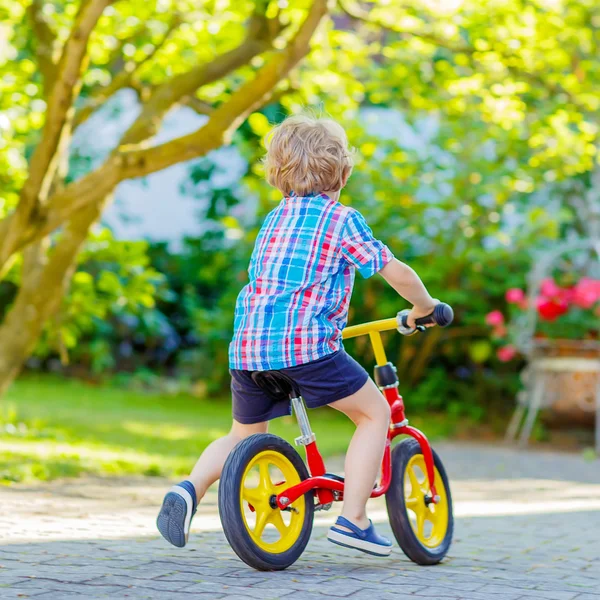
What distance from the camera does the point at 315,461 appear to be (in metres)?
3.73

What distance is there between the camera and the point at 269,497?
3.58 metres

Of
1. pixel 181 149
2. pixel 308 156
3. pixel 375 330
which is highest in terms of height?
pixel 181 149

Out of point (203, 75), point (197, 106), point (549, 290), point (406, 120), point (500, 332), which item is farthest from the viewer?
point (406, 120)

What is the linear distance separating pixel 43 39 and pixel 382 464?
16.8ft

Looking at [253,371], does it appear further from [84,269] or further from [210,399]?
[84,269]

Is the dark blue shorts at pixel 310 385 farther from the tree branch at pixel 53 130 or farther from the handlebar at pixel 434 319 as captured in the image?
the tree branch at pixel 53 130

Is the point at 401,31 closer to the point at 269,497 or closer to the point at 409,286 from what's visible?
the point at 409,286

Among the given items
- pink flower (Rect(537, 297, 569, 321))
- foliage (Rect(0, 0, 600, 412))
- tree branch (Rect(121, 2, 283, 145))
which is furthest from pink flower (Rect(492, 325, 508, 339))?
tree branch (Rect(121, 2, 283, 145))

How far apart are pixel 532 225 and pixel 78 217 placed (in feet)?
16.2

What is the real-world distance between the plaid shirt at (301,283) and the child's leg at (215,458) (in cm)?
27

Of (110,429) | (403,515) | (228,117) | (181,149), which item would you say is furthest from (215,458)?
(110,429)

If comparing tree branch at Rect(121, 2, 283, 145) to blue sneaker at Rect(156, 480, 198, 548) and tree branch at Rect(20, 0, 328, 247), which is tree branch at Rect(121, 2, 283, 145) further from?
blue sneaker at Rect(156, 480, 198, 548)

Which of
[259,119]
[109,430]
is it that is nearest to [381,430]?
[109,430]

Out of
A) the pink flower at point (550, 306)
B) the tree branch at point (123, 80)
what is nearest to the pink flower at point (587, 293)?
the pink flower at point (550, 306)
